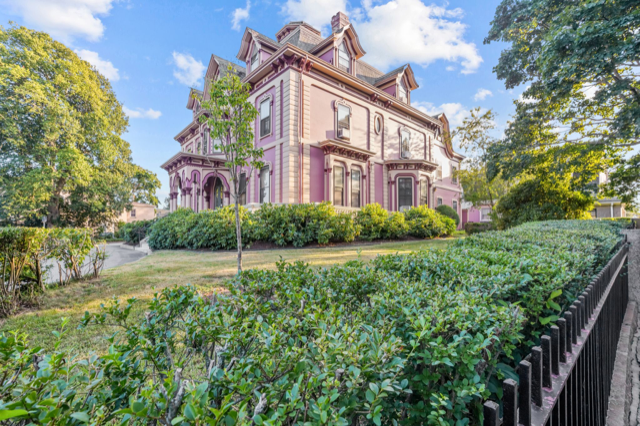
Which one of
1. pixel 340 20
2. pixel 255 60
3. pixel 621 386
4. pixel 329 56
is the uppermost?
pixel 340 20

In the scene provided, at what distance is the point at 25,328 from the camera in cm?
337

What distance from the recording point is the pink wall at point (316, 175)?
14.4 meters

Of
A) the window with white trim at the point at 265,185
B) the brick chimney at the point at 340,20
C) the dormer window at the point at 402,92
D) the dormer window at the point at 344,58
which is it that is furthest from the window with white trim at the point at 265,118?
the dormer window at the point at 402,92

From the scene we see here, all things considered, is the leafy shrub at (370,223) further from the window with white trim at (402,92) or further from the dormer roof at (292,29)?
the dormer roof at (292,29)

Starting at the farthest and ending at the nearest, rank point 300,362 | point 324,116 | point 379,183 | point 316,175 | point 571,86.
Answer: point 379,183 < point 324,116 < point 316,175 < point 571,86 < point 300,362

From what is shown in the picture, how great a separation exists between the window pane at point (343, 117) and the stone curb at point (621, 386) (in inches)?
551

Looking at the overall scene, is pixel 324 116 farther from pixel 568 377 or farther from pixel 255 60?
pixel 568 377

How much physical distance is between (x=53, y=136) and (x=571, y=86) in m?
27.8

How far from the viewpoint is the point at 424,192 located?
1925 cm

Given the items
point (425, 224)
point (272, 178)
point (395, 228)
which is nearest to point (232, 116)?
point (272, 178)

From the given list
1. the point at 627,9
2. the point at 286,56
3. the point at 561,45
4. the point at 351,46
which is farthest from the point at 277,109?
the point at 627,9

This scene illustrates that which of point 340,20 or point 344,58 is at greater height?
point 340,20

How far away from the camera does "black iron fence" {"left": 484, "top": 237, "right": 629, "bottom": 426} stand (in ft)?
3.46

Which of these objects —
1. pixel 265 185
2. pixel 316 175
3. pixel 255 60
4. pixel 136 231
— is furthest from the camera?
pixel 136 231
